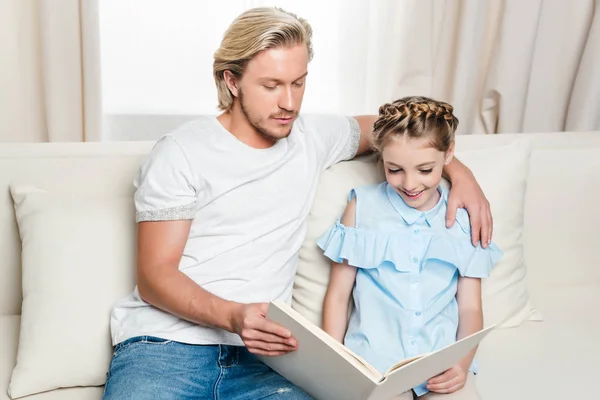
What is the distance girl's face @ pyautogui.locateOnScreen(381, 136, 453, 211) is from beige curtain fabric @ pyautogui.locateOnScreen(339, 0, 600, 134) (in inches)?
44.8

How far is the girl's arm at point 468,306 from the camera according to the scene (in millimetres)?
1672

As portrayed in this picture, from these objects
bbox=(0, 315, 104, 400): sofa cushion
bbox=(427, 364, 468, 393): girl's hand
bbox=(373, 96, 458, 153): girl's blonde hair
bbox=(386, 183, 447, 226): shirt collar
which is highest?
bbox=(373, 96, 458, 153): girl's blonde hair

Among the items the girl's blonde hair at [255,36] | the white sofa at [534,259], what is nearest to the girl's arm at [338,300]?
the white sofa at [534,259]

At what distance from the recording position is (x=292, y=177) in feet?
5.65

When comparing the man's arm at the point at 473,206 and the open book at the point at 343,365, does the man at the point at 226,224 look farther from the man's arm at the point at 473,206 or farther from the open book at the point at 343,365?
the open book at the point at 343,365

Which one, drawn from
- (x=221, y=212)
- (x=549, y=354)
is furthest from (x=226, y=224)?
(x=549, y=354)

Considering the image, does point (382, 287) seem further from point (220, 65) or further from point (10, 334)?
point (10, 334)

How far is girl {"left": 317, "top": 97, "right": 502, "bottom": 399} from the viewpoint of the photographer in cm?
162

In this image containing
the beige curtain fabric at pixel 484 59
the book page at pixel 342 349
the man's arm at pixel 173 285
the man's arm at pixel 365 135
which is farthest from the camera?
the beige curtain fabric at pixel 484 59

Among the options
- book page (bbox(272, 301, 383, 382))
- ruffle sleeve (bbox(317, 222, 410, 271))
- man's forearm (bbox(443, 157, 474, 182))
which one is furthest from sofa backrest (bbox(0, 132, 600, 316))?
book page (bbox(272, 301, 383, 382))

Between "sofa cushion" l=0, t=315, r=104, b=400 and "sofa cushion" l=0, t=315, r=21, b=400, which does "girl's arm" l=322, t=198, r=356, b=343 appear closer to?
"sofa cushion" l=0, t=315, r=104, b=400

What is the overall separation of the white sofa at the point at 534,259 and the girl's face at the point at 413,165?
0.36m

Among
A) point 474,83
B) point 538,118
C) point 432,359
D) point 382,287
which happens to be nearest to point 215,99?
point 474,83

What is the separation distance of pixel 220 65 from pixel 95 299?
57 cm
